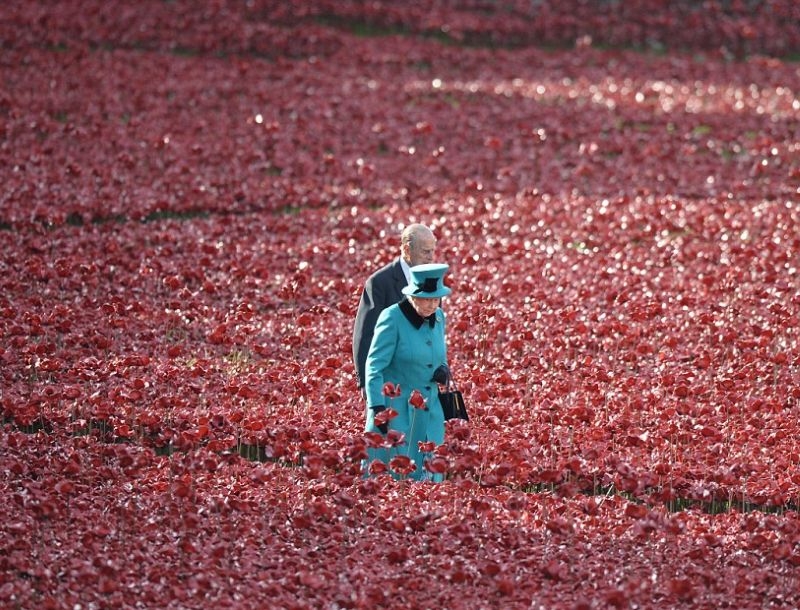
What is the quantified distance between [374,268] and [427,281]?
230 inches

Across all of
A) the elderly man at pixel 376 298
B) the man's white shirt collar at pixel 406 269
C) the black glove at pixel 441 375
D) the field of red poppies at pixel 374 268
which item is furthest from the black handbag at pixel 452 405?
the man's white shirt collar at pixel 406 269

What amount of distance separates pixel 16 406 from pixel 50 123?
383 inches

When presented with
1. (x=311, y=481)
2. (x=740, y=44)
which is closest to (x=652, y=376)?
(x=311, y=481)

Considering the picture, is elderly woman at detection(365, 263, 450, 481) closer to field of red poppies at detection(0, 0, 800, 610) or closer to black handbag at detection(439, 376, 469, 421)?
black handbag at detection(439, 376, 469, 421)

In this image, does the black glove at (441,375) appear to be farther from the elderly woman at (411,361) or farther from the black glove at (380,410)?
the black glove at (380,410)

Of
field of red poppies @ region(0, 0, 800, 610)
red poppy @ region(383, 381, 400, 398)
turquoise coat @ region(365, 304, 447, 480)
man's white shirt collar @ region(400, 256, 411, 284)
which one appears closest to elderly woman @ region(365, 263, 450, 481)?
turquoise coat @ region(365, 304, 447, 480)

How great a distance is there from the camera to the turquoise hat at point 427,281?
7758 millimetres

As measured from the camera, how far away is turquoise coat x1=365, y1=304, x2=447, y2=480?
8055 mm

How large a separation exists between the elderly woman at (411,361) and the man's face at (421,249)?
0.91ft

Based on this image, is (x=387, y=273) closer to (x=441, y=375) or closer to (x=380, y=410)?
(x=441, y=375)

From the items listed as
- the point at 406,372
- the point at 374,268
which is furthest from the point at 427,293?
the point at 374,268

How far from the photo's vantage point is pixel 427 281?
308 inches

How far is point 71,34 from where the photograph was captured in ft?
72.4

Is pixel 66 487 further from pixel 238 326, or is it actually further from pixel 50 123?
pixel 50 123
